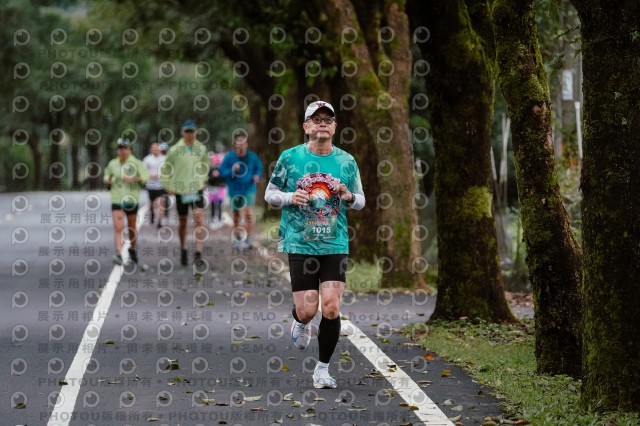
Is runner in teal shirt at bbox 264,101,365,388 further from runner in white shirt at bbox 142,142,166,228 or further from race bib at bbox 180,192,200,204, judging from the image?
runner in white shirt at bbox 142,142,166,228

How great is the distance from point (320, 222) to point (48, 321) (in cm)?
518

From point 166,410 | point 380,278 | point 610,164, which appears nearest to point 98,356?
point 166,410

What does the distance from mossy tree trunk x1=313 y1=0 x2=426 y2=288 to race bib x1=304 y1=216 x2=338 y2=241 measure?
882cm

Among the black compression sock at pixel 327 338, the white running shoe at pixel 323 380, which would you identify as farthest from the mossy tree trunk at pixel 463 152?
the white running shoe at pixel 323 380

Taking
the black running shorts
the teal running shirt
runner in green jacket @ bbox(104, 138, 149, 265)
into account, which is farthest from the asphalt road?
the teal running shirt

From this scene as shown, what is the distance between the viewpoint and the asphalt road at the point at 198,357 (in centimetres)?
823

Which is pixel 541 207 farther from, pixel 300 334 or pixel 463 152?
pixel 463 152

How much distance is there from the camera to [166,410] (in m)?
8.24

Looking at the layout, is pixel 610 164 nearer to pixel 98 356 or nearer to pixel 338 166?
pixel 338 166

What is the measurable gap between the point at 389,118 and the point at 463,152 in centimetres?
514

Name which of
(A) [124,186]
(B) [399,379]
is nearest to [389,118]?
(A) [124,186]

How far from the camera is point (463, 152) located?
13.3 metres

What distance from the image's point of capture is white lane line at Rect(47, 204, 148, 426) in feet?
26.4

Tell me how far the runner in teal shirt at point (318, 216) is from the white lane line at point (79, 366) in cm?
177
